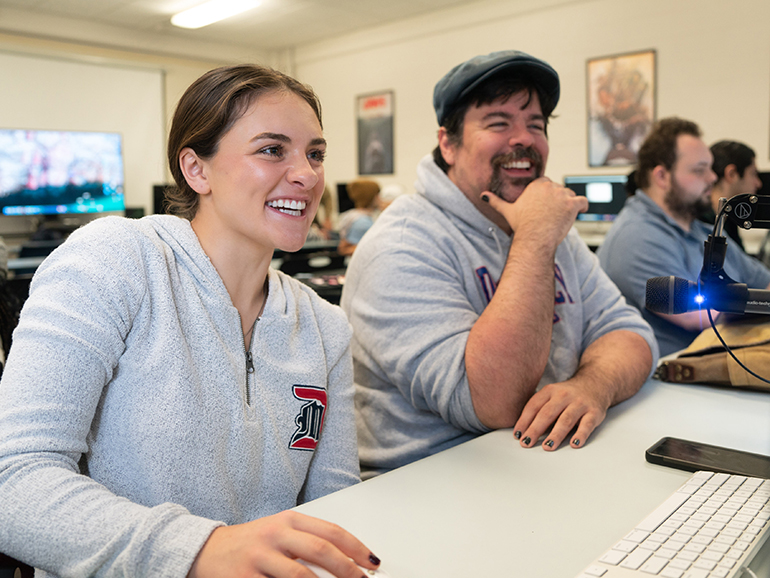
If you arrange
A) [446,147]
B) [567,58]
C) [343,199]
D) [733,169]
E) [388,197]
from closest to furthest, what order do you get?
[446,147], [733,169], [567,58], [388,197], [343,199]

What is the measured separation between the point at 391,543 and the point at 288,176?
607 mm

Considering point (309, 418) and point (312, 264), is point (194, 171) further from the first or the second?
point (312, 264)

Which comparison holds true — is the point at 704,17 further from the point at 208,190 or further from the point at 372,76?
the point at 208,190

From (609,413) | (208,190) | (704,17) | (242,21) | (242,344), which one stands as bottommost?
(609,413)

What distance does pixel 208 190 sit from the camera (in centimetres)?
109

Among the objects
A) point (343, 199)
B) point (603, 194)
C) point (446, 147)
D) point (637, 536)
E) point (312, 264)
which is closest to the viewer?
point (637, 536)

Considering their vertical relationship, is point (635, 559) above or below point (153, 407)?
below

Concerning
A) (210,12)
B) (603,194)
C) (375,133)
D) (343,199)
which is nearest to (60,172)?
(210,12)

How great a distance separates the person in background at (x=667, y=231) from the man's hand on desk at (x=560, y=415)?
3.72ft

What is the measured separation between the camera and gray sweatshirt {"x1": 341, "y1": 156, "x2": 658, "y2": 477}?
129cm

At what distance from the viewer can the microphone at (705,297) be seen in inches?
33.5

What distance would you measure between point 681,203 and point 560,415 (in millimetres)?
1785

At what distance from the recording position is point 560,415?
1.19 meters

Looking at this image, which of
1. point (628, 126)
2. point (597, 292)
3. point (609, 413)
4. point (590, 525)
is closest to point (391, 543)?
point (590, 525)
